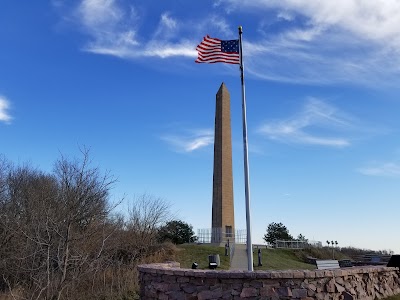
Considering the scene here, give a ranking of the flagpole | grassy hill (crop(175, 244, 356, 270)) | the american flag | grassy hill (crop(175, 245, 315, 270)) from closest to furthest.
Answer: the flagpole → the american flag → grassy hill (crop(175, 245, 315, 270)) → grassy hill (crop(175, 244, 356, 270))

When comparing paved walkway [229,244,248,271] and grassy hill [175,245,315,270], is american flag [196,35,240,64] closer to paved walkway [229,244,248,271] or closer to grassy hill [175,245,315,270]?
grassy hill [175,245,315,270]

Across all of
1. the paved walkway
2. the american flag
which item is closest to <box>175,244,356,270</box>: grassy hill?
the paved walkway

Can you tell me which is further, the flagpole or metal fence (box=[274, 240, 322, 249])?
metal fence (box=[274, 240, 322, 249])

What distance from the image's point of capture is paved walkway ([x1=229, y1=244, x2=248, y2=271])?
2295 centimetres

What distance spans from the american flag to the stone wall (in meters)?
6.63

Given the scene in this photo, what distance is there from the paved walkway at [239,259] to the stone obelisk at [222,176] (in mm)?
1872

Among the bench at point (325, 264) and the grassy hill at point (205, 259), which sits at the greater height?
the grassy hill at point (205, 259)

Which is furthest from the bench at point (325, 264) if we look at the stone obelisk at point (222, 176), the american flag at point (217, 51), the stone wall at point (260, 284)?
the stone obelisk at point (222, 176)

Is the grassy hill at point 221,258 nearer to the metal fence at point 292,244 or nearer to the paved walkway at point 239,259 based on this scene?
the paved walkway at point 239,259

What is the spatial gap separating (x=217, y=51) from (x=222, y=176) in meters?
19.6

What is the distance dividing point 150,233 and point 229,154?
33.4 feet

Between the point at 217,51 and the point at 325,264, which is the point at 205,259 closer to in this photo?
the point at 325,264

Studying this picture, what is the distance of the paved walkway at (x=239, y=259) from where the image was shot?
23.0 m

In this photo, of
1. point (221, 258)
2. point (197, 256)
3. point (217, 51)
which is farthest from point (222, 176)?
point (217, 51)
